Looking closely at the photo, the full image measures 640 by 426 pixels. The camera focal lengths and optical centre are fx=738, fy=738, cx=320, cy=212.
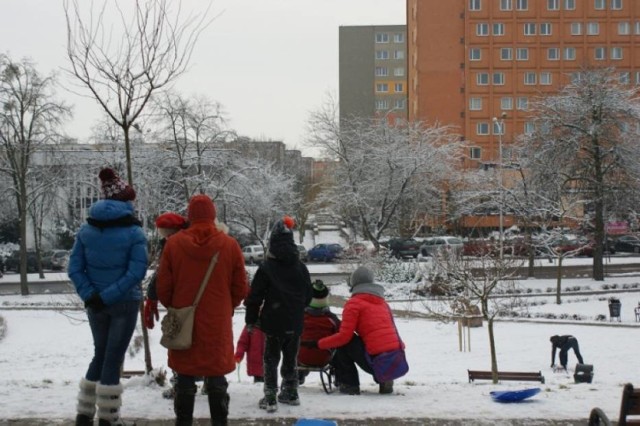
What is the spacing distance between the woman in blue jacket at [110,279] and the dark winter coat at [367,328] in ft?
8.30

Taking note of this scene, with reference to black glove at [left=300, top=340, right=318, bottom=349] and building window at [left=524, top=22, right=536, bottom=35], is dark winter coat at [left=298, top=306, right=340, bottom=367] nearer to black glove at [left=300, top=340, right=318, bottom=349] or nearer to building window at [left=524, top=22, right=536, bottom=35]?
black glove at [left=300, top=340, right=318, bottom=349]

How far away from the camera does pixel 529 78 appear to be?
7325 centimetres

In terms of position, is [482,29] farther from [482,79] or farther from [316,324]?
[316,324]

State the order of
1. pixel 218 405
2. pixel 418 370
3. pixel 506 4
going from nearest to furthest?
pixel 218 405
pixel 418 370
pixel 506 4

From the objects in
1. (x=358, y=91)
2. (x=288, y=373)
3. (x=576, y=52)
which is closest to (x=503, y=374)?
(x=288, y=373)

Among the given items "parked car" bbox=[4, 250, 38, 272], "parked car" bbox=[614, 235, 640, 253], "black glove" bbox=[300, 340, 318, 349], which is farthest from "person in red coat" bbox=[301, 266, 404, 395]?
"parked car" bbox=[614, 235, 640, 253]

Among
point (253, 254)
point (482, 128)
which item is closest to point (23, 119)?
point (253, 254)

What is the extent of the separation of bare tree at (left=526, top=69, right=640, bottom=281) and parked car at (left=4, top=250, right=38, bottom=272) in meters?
32.2

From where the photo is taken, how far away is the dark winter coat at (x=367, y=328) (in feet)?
24.1

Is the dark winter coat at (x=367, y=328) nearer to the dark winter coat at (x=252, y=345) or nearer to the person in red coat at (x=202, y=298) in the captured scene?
the dark winter coat at (x=252, y=345)

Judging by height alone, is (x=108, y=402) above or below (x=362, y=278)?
below

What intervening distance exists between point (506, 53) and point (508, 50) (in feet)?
1.17

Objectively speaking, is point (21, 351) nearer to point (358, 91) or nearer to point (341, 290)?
point (341, 290)

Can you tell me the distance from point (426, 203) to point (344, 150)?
5.94 m
